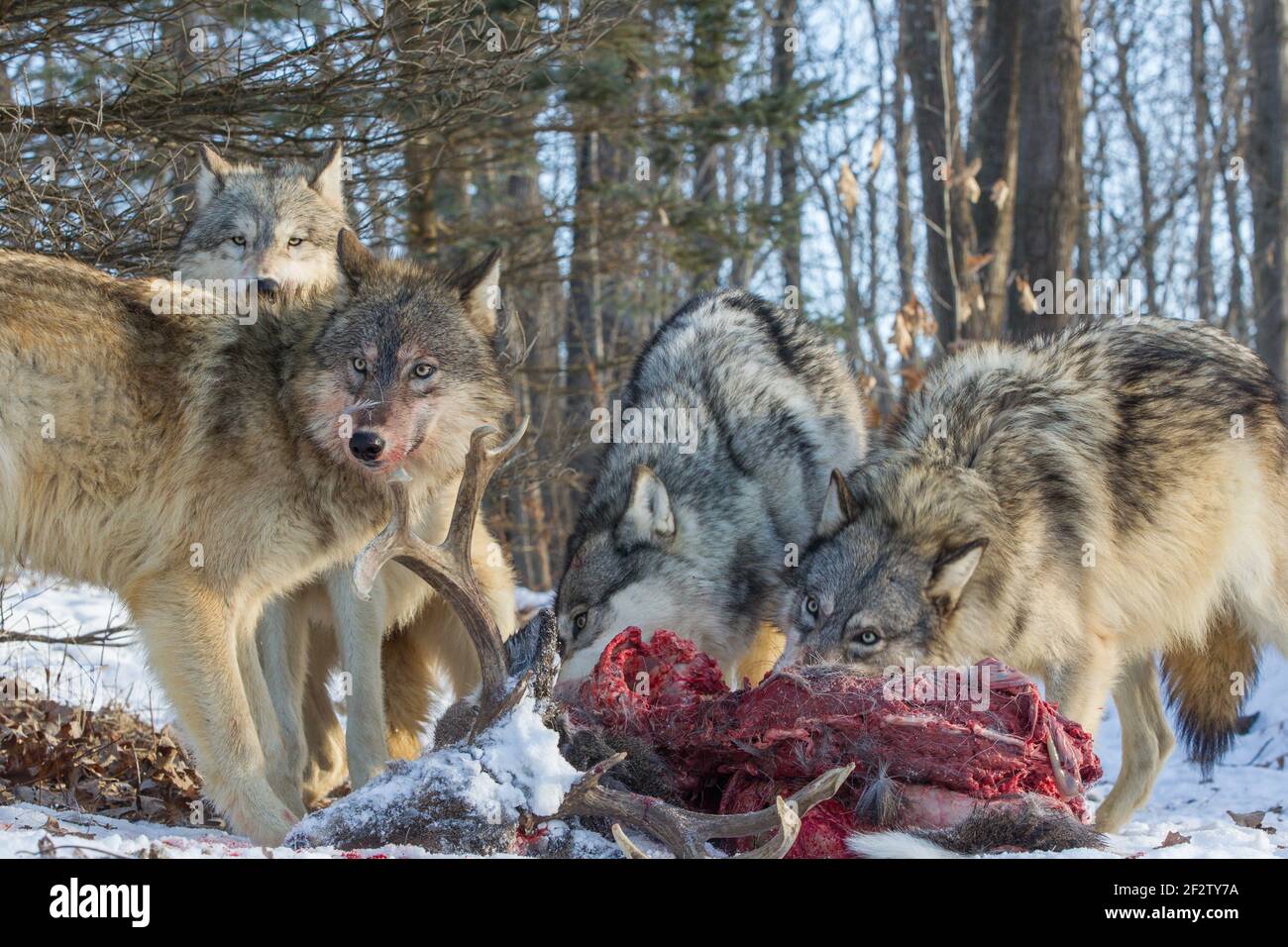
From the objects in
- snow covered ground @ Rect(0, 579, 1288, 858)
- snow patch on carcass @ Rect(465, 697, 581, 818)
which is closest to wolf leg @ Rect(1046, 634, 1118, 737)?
snow covered ground @ Rect(0, 579, 1288, 858)

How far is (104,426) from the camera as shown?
4.34 m

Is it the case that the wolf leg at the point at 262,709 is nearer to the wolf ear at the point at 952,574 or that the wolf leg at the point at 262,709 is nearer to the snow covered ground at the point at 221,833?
the snow covered ground at the point at 221,833

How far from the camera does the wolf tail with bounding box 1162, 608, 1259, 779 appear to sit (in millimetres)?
5969

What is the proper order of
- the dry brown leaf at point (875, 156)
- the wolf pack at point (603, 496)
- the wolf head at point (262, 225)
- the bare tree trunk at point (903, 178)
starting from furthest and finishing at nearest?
the bare tree trunk at point (903, 178) < the dry brown leaf at point (875, 156) < the wolf head at point (262, 225) < the wolf pack at point (603, 496)

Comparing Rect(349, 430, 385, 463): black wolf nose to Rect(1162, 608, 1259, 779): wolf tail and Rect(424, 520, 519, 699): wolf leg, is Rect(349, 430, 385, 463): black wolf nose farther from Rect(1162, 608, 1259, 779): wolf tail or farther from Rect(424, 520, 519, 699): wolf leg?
Rect(1162, 608, 1259, 779): wolf tail

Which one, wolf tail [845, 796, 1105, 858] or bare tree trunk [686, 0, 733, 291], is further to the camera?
bare tree trunk [686, 0, 733, 291]

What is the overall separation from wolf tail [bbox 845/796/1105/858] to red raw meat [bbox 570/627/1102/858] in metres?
0.06

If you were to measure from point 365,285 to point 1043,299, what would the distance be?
726 cm

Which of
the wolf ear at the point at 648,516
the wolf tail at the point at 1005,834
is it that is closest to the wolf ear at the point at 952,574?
the wolf tail at the point at 1005,834

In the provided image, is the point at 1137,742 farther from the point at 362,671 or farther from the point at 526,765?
the point at 362,671

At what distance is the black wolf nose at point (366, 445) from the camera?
14.1 ft

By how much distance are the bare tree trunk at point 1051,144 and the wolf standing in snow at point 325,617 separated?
248 inches
